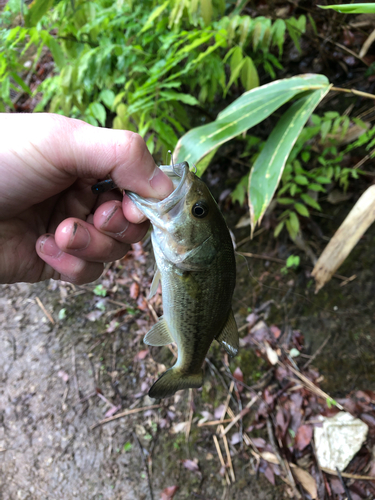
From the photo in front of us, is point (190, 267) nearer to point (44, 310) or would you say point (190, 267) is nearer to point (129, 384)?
point (129, 384)

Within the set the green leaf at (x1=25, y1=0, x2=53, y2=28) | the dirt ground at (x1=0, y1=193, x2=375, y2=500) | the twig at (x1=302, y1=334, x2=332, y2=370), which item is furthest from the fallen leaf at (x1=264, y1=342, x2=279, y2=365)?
the green leaf at (x1=25, y1=0, x2=53, y2=28)

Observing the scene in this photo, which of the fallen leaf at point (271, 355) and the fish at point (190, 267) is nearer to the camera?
the fish at point (190, 267)

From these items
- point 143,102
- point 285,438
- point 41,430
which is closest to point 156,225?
point 143,102

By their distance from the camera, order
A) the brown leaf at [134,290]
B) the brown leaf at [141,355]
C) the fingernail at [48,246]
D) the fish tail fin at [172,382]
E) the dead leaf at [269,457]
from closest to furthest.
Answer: the fish tail fin at [172,382]
the fingernail at [48,246]
the dead leaf at [269,457]
the brown leaf at [141,355]
the brown leaf at [134,290]

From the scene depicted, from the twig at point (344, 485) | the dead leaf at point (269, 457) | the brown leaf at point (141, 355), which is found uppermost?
the brown leaf at point (141, 355)

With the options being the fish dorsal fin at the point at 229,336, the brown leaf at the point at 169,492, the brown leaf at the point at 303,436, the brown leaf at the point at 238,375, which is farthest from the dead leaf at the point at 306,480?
the fish dorsal fin at the point at 229,336

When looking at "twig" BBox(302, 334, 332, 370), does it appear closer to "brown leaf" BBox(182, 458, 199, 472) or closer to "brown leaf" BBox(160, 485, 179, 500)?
"brown leaf" BBox(182, 458, 199, 472)

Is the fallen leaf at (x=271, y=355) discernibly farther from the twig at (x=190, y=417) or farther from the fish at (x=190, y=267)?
the fish at (x=190, y=267)
